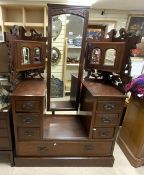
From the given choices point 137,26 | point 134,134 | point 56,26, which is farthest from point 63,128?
point 137,26

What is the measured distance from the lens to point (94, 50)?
1736mm

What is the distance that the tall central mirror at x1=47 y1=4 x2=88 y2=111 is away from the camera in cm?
162

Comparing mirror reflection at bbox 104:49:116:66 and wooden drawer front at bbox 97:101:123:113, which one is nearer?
wooden drawer front at bbox 97:101:123:113

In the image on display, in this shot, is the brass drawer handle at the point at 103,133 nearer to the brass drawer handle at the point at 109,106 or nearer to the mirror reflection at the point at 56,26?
the brass drawer handle at the point at 109,106

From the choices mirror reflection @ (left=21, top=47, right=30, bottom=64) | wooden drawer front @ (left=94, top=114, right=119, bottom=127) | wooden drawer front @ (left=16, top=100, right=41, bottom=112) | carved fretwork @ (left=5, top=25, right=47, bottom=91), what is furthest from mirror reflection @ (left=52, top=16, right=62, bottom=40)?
wooden drawer front @ (left=94, top=114, right=119, bottom=127)

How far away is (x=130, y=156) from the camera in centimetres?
186

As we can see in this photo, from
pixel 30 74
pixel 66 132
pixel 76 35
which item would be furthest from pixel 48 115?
pixel 76 35

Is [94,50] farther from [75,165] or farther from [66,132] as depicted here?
[75,165]

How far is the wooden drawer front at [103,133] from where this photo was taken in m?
1.60

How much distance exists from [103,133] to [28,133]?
766 mm

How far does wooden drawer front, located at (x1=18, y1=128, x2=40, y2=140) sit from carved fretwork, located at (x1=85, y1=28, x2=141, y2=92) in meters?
0.84

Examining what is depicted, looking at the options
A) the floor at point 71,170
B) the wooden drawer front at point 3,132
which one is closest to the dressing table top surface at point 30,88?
the wooden drawer front at point 3,132

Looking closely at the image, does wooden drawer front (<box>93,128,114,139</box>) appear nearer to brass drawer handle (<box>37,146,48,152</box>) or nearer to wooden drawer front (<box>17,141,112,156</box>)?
wooden drawer front (<box>17,141,112,156</box>)

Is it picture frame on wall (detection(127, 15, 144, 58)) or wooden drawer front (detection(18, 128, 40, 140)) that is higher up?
picture frame on wall (detection(127, 15, 144, 58))
